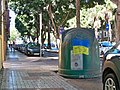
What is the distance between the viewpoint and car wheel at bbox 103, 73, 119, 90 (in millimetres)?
7757

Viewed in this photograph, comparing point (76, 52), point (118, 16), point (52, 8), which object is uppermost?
point (52, 8)

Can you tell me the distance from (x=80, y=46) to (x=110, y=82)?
221 inches

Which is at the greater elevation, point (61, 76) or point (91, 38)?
point (91, 38)

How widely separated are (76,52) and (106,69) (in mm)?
5198

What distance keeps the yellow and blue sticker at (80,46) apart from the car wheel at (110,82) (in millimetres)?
5247

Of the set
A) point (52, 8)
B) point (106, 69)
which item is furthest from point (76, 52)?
point (52, 8)

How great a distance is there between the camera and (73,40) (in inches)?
536

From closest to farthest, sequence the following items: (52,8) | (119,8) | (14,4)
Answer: (119,8) < (52,8) < (14,4)

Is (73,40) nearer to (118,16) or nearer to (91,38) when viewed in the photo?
(91,38)

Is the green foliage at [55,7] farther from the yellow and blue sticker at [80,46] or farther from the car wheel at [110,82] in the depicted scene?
the car wheel at [110,82]

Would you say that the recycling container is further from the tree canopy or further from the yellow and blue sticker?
the tree canopy

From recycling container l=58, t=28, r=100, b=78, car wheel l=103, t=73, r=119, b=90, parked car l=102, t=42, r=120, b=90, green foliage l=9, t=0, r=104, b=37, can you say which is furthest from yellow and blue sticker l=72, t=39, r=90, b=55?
green foliage l=9, t=0, r=104, b=37

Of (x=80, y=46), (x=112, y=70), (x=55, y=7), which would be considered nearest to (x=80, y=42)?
(x=80, y=46)

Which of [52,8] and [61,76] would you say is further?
[52,8]
